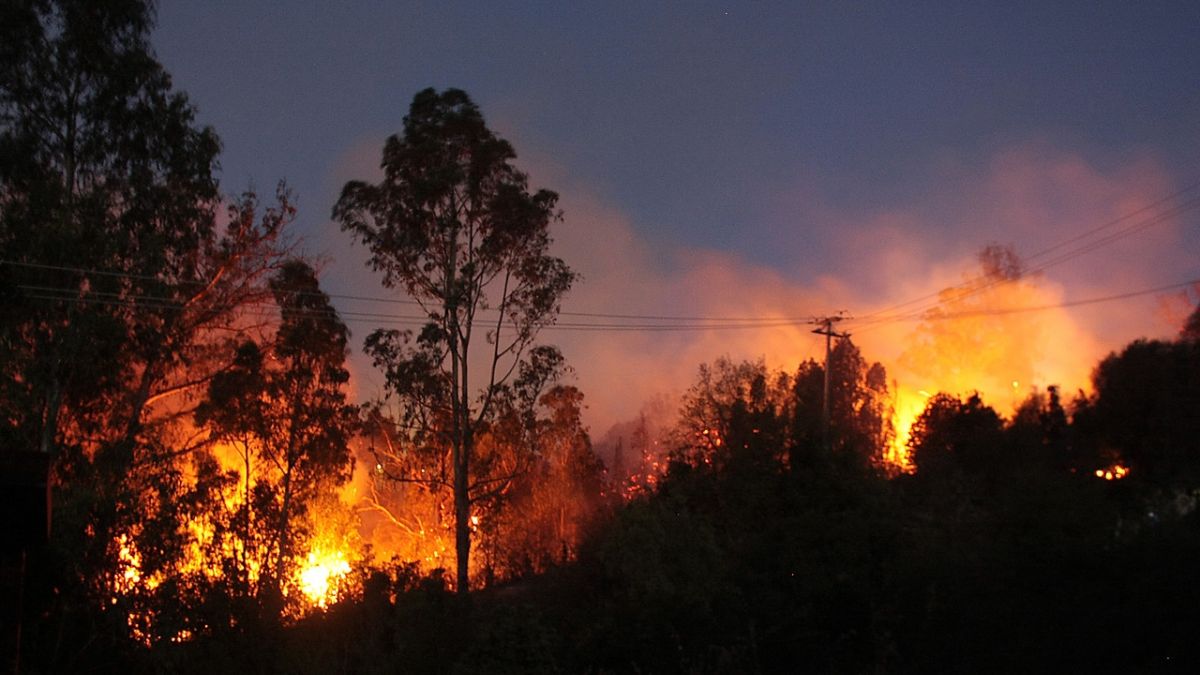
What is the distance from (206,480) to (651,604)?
12.3 metres

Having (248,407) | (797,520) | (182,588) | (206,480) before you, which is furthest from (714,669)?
(248,407)

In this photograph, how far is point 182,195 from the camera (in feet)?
79.8

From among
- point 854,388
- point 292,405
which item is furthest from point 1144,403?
point 292,405

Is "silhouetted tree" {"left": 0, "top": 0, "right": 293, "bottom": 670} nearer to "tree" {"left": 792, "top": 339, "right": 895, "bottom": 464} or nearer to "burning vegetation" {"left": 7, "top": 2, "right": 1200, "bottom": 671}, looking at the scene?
"burning vegetation" {"left": 7, "top": 2, "right": 1200, "bottom": 671}

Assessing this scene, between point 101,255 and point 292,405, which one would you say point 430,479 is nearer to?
point 292,405

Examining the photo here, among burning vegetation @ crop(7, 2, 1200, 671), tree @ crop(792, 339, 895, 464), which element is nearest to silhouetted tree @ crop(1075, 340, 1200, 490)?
burning vegetation @ crop(7, 2, 1200, 671)

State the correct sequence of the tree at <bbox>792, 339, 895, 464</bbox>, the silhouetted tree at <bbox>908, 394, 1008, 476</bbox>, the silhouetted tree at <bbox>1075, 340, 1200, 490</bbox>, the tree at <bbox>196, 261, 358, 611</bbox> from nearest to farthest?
the silhouetted tree at <bbox>908, 394, 1008, 476</bbox> → the tree at <bbox>196, 261, 358, 611</bbox> → the silhouetted tree at <bbox>1075, 340, 1200, 490</bbox> → the tree at <bbox>792, 339, 895, 464</bbox>

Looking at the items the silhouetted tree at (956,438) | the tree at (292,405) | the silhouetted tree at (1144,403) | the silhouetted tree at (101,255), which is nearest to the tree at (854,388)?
the silhouetted tree at (956,438)

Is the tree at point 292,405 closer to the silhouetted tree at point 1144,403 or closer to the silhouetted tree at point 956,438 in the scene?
the silhouetted tree at point 956,438

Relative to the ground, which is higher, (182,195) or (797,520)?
(182,195)

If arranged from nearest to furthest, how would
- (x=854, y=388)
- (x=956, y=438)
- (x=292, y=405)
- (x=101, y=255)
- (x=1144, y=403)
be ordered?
(x=101, y=255)
(x=292, y=405)
(x=956, y=438)
(x=1144, y=403)
(x=854, y=388)

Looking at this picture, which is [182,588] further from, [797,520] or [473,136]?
[473,136]

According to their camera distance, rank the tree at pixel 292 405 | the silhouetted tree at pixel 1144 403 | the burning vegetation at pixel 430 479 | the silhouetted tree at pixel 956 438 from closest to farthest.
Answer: the burning vegetation at pixel 430 479 < the silhouetted tree at pixel 956 438 < the tree at pixel 292 405 < the silhouetted tree at pixel 1144 403

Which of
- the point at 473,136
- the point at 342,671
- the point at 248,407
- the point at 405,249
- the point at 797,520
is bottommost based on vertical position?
the point at 342,671
